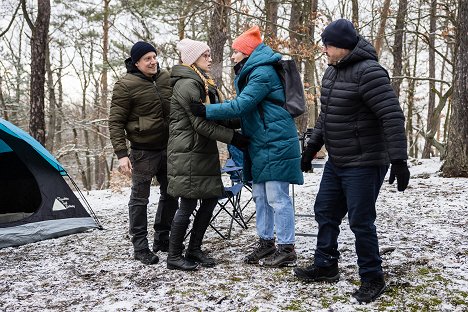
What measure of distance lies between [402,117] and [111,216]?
4.90 m

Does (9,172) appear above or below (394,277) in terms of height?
above

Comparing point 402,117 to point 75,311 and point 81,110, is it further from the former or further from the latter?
point 81,110

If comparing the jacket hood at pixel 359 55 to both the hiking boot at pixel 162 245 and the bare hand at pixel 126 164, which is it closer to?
the bare hand at pixel 126 164

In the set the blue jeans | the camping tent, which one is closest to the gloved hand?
the blue jeans

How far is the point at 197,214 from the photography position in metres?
3.73

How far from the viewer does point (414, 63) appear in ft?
69.7

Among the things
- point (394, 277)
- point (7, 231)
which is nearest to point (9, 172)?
A: point (7, 231)

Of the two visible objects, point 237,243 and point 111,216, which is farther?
point 111,216

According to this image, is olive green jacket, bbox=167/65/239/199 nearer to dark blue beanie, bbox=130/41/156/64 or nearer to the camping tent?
dark blue beanie, bbox=130/41/156/64

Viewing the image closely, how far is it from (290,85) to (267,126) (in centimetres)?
39

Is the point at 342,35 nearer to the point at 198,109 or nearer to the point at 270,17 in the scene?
the point at 198,109

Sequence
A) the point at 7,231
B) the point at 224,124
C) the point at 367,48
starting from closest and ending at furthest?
the point at 367,48 → the point at 224,124 → the point at 7,231

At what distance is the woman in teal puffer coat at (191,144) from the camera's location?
3.46 m

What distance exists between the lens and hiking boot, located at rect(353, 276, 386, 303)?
9.36ft
